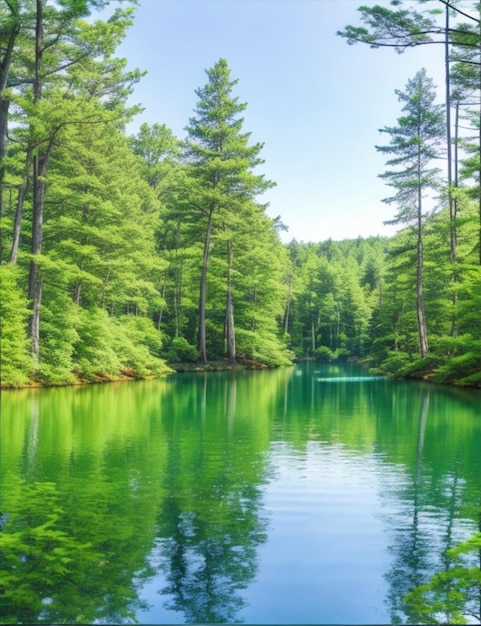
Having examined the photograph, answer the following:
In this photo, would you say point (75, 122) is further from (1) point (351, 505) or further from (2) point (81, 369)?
(1) point (351, 505)

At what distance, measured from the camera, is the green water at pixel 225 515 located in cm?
512

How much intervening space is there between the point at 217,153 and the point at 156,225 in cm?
769

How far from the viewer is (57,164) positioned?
2919 cm

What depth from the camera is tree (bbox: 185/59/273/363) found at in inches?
1596

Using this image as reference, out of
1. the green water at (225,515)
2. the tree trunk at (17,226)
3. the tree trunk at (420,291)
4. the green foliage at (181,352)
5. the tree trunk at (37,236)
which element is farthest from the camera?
the green foliage at (181,352)

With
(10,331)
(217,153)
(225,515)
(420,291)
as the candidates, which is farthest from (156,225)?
(225,515)

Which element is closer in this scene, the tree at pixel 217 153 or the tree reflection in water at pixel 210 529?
the tree reflection in water at pixel 210 529

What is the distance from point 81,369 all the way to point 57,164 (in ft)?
30.8

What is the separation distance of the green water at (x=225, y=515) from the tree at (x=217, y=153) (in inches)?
1044

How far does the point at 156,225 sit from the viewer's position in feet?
149

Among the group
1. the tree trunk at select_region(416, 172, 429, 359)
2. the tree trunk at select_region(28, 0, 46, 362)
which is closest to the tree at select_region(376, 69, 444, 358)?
the tree trunk at select_region(416, 172, 429, 359)

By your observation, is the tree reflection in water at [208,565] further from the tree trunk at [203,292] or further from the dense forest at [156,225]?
the tree trunk at [203,292]

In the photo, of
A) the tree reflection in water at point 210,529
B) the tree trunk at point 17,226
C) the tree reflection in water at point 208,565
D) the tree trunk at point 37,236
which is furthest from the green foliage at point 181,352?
the tree reflection in water at point 208,565

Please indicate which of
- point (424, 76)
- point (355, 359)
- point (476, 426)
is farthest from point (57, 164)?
point (355, 359)
